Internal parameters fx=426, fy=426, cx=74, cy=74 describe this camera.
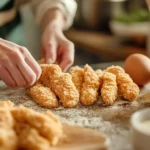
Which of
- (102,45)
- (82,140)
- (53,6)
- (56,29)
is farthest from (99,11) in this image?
(82,140)

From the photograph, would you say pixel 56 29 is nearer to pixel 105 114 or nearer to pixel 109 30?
pixel 105 114

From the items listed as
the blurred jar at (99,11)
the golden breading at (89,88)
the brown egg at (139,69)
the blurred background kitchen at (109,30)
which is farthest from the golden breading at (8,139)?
the blurred jar at (99,11)

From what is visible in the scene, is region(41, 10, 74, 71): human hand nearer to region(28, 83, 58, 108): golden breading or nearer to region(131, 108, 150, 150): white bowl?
region(28, 83, 58, 108): golden breading

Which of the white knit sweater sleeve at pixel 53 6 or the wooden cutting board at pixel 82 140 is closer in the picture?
the wooden cutting board at pixel 82 140

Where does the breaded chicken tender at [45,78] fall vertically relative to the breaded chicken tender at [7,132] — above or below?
below

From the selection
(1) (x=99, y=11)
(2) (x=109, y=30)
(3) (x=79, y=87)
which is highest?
(3) (x=79, y=87)

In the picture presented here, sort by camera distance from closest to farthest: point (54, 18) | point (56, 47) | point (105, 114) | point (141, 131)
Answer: point (141, 131) → point (105, 114) → point (56, 47) → point (54, 18)

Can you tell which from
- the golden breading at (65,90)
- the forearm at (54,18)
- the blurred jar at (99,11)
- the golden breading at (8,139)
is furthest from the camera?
the blurred jar at (99,11)

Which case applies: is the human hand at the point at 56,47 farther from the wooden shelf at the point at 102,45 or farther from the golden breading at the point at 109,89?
the wooden shelf at the point at 102,45
